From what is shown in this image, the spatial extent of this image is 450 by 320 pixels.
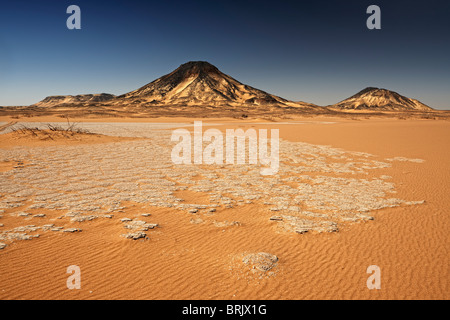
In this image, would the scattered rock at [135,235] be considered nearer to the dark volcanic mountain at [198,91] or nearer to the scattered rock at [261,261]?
the scattered rock at [261,261]

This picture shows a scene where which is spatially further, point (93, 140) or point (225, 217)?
point (93, 140)

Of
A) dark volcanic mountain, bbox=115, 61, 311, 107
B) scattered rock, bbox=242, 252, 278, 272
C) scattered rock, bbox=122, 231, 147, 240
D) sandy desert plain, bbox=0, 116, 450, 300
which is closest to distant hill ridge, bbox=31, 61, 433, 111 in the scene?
dark volcanic mountain, bbox=115, 61, 311, 107

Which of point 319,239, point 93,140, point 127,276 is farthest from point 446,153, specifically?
point 93,140

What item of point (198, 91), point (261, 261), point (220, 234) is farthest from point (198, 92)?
point (261, 261)

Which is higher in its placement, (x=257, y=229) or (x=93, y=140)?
(x=93, y=140)

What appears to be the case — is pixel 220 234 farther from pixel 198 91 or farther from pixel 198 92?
pixel 198 91
